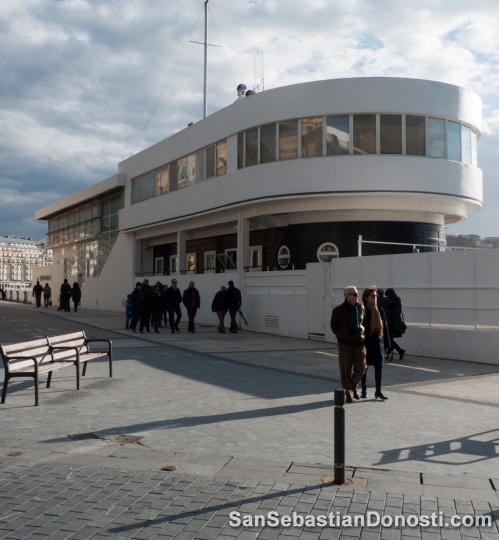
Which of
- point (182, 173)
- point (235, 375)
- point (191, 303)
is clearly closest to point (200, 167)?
point (182, 173)

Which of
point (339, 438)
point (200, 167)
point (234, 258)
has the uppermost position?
point (200, 167)

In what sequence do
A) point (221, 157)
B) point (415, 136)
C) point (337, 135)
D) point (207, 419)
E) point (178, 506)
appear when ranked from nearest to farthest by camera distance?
point (178, 506)
point (207, 419)
point (415, 136)
point (337, 135)
point (221, 157)

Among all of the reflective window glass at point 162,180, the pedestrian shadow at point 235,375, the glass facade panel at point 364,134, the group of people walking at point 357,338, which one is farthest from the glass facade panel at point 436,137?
the reflective window glass at point 162,180

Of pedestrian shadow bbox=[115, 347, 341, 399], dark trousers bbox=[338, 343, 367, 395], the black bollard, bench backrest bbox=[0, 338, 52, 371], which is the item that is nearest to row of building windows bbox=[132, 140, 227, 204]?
pedestrian shadow bbox=[115, 347, 341, 399]

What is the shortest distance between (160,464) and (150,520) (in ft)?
4.65

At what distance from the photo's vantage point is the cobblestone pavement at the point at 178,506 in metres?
4.43

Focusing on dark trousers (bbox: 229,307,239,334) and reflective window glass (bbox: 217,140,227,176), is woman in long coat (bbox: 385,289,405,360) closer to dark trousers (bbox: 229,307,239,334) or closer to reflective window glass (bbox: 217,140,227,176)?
dark trousers (bbox: 229,307,239,334)

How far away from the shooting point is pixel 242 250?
2364cm

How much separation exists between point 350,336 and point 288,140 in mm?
13592

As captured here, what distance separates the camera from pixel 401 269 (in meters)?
16.0

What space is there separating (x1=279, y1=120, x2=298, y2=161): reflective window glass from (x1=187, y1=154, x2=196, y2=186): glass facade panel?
6.46 meters

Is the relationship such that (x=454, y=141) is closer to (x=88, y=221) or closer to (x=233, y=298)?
(x=233, y=298)

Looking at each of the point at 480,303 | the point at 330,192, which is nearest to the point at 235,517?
the point at 480,303

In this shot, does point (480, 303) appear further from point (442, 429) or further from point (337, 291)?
point (442, 429)
